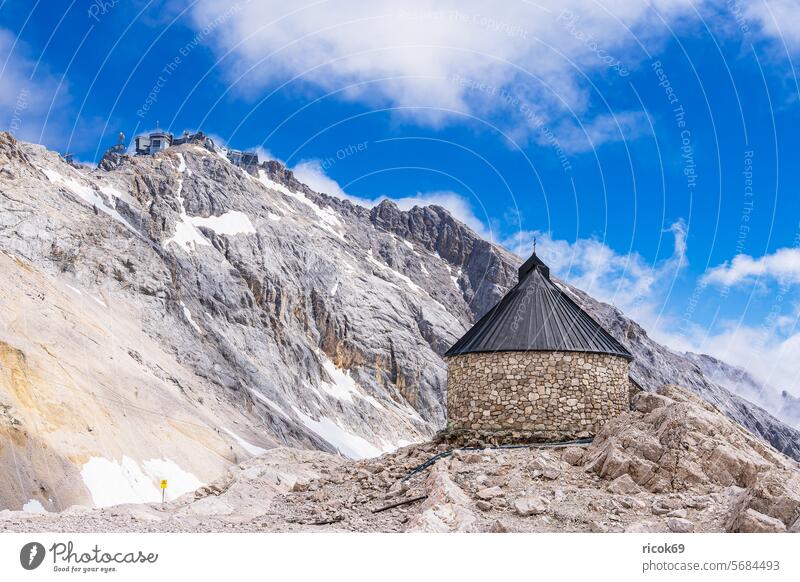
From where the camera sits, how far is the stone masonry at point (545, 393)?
77.6 feet

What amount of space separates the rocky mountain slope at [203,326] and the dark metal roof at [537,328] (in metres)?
26.5

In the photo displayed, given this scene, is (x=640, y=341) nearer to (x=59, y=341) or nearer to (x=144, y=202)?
(x=144, y=202)

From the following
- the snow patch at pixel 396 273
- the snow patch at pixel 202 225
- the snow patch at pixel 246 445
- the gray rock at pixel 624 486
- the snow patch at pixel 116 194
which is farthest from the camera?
the snow patch at pixel 396 273

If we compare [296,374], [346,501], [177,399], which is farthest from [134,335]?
[346,501]

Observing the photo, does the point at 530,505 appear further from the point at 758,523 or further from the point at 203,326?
the point at 203,326

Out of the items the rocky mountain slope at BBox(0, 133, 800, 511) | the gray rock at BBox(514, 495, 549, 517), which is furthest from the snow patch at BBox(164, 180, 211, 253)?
the gray rock at BBox(514, 495, 549, 517)

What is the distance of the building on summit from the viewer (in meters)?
23.7

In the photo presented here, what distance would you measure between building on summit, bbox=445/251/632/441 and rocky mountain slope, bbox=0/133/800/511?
85.7 feet

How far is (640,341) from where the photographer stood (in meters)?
163

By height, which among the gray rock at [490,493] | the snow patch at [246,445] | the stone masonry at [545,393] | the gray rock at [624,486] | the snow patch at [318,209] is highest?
the snow patch at [318,209]

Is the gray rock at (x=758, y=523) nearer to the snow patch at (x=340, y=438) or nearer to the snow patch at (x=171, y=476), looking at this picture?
the snow patch at (x=171, y=476)

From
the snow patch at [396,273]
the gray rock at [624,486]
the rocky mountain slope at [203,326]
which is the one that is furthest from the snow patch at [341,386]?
the gray rock at [624,486]
